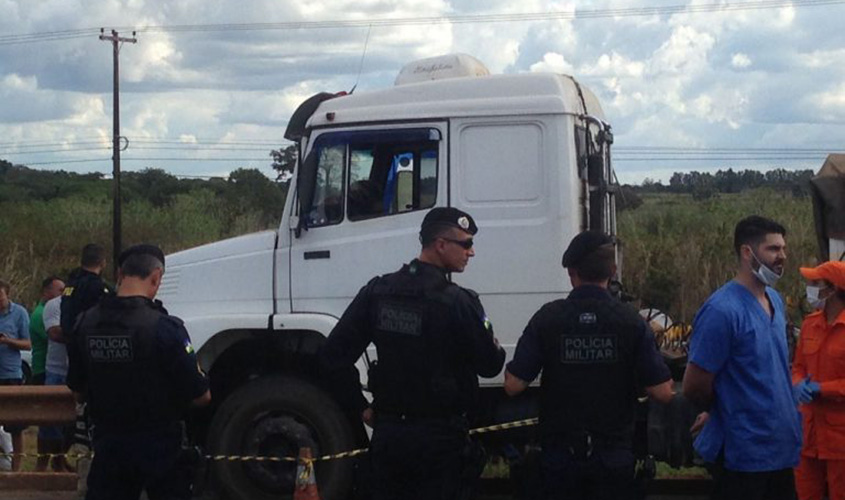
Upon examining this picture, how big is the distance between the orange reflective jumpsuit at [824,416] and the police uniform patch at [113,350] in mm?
3269

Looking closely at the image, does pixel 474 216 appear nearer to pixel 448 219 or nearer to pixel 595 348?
pixel 448 219

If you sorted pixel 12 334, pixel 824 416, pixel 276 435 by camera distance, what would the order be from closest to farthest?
pixel 824 416, pixel 276 435, pixel 12 334

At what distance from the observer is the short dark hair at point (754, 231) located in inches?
191

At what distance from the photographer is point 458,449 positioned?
15.9 ft

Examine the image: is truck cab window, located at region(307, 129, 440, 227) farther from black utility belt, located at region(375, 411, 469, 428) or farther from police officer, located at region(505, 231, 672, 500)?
police officer, located at region(505, 231, 672, 500)

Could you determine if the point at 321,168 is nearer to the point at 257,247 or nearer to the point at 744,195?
the point at 257,247

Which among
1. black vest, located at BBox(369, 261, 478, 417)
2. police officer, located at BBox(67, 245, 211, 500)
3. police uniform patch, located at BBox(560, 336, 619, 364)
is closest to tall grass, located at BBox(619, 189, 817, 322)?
police uniform patch, located at BBox(560, 336, 619, 364)

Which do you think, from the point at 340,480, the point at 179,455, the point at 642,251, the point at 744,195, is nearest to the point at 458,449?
the point at 179,455

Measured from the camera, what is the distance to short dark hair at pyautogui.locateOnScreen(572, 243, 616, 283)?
4.61 m

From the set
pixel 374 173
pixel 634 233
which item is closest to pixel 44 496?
pixel 374 173

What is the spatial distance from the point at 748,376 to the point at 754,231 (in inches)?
24.7

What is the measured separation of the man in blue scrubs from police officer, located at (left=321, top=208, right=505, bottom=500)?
0.89 metres

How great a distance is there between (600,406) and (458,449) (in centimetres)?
66

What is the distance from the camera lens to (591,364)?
4.54 metres
